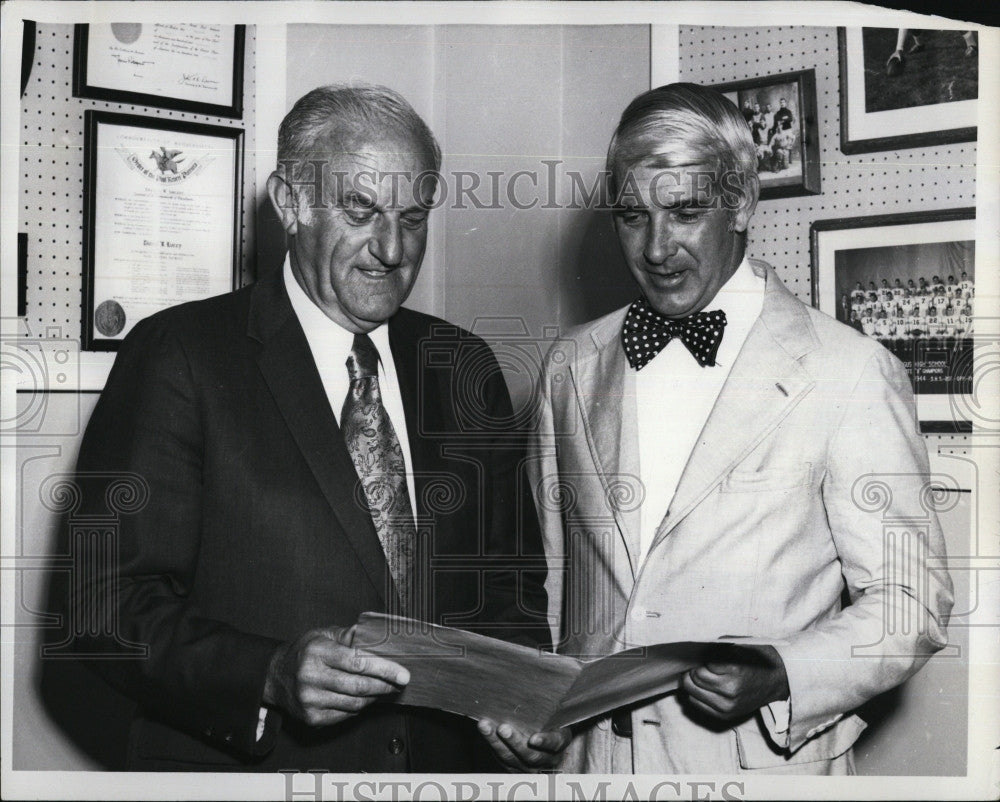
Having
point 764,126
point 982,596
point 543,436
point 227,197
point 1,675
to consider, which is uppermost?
point 764,126

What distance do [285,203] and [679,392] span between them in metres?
0.75

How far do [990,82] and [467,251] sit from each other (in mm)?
1000

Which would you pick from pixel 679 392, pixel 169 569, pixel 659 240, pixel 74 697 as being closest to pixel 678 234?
pixel 659 240

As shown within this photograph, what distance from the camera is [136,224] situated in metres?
1.65

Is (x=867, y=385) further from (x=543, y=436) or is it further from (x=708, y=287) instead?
(x=543, y=436)

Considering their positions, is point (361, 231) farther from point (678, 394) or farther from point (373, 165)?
point (678, 394)

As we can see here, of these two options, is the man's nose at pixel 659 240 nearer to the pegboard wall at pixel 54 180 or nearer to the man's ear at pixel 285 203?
the man's ear at pixel 285 203

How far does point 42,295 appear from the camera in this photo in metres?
1.66

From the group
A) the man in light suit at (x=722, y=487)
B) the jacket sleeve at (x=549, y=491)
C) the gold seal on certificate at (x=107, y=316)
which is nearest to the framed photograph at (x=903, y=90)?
the man in light suit at (x=722, y=487)

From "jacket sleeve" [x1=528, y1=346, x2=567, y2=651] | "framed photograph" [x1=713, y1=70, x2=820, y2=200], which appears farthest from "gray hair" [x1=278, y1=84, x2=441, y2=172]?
"framed photograph" [x1=713, y1=70, x2=820, y2=200]

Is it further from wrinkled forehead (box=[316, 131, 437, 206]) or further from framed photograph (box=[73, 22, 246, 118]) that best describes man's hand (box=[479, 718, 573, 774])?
framed photograph (box=[73, 22, 246, 118])

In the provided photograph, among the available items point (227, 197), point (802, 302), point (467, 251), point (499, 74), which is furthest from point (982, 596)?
point (227, 197)

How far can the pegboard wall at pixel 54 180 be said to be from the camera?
1650mm

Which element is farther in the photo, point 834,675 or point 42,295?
point 42,295
